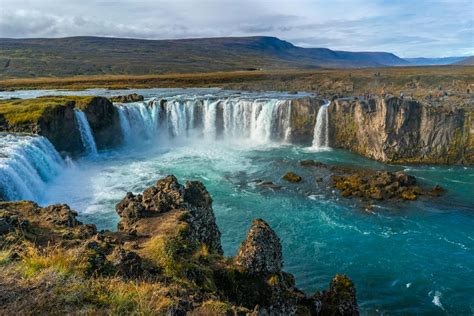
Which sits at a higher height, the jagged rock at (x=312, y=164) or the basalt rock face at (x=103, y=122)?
the basalt rock face at (x=103, y=122)

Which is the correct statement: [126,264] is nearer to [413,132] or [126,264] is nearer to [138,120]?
[413,132]

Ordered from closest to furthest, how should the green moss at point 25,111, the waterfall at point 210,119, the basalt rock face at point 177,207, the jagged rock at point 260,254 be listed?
the jagged rock at point 260,254, the basalt rock face at point 177,207, the green moss at point 25,111, the waterfall at point 210,119

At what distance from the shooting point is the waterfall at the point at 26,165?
25.8 meters

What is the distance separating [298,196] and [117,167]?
19015mm

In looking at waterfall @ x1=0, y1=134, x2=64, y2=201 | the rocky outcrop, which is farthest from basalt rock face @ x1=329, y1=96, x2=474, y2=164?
waterfall @ x1=0, y1=134, x2=64, y2=201

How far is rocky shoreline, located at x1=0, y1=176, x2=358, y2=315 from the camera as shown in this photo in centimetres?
691

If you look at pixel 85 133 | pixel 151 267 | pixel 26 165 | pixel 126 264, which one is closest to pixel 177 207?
pixel 151 267

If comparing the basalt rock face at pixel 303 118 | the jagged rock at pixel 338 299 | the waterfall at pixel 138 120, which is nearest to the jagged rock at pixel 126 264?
the jagged rock at pixel 338 299

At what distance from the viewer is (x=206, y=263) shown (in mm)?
11273

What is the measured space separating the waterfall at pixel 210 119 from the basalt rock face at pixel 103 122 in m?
1.22

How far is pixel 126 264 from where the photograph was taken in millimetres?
9789

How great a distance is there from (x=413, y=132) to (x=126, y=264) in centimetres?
3725

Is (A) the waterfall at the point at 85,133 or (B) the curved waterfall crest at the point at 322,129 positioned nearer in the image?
(A) the waterfall at the point at 85,133

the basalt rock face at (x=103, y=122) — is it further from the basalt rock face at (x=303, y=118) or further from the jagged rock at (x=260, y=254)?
the jagged rock at (x=260, y=254)
